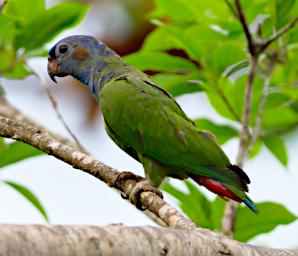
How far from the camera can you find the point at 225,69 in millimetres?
4402

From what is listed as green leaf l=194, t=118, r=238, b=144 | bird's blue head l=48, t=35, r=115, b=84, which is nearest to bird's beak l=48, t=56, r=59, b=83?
bird's blue head l=48, t=35, r=115, b=84

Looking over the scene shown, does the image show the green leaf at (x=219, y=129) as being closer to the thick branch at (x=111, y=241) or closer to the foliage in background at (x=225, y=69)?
the foliage in background at (x=225, y=69)

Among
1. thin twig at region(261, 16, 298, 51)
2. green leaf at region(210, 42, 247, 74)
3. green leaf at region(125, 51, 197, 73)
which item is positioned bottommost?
green leaf at region(125, 51, 197, 73)

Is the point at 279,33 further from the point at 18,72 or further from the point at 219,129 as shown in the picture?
the point at 18,72

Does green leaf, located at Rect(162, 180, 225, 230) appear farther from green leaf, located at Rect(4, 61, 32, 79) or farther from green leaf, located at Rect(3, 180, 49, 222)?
green leaf, located at Rect(4, 61, 32, 79)

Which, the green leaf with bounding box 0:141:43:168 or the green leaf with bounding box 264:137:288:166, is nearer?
the green leaf with bounding box 0:141:43:168

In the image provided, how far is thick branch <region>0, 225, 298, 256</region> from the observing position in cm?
194

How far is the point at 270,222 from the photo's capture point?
4.17 meters

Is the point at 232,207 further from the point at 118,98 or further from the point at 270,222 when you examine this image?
the point at 118,98

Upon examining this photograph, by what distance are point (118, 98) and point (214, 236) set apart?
1.75 metres

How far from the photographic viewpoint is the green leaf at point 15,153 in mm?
4016

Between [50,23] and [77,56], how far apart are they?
0.30m

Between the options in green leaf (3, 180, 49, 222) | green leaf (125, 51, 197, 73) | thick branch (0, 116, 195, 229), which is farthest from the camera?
green leaf (125, 51, 197, 73)

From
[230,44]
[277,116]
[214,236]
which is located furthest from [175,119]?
[214,236]
